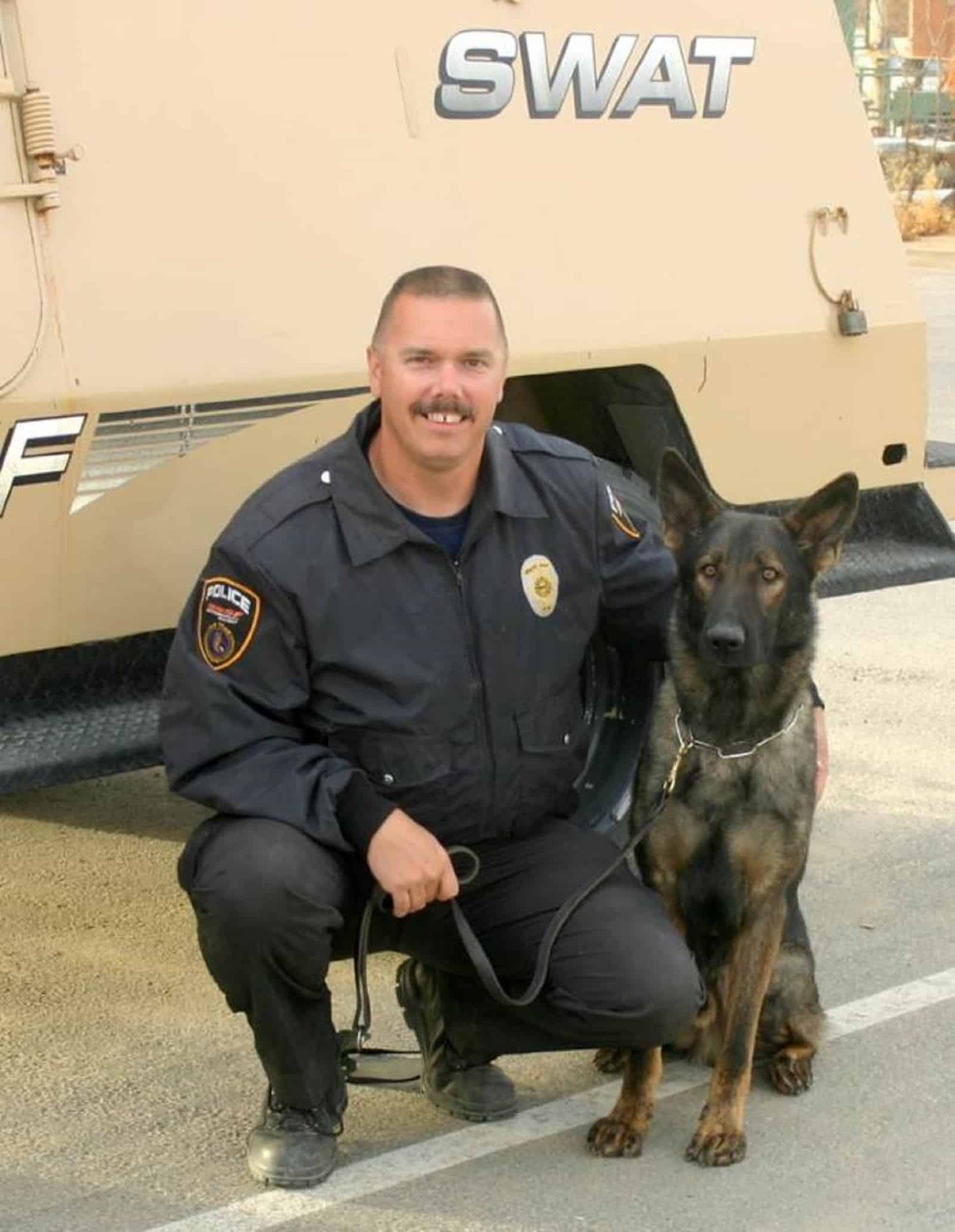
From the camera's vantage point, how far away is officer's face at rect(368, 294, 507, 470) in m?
3.57

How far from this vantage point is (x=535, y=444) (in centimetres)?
388

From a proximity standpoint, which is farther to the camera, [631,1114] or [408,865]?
[631,1114]

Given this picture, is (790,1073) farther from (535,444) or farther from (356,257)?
(356,257)

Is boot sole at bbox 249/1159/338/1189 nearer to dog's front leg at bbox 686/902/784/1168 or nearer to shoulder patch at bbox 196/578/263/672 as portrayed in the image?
dog's front leg at bbox 686/902/784/1168

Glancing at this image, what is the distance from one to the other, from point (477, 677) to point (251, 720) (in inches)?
15.4

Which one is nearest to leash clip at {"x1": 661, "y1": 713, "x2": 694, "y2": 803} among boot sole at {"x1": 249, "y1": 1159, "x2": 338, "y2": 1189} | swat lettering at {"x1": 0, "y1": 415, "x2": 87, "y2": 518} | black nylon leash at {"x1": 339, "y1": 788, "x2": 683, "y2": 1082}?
black nylon leash at {"x1": 339, "y1": 788, "x2": 683, "y2": 1082}

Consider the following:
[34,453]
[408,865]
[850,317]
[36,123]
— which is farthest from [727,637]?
[850,317]

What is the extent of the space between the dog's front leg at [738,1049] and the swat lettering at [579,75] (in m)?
1.81

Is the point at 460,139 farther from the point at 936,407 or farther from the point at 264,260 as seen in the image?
the point at 936,407

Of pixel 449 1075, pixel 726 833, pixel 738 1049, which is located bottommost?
pixel 449 1075

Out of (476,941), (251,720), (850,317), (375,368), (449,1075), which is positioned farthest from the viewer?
(850,317)

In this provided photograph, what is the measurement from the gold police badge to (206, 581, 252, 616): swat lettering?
487 millimetres

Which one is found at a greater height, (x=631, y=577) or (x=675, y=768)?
(x=631, y=577)

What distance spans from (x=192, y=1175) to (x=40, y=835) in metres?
2.09
